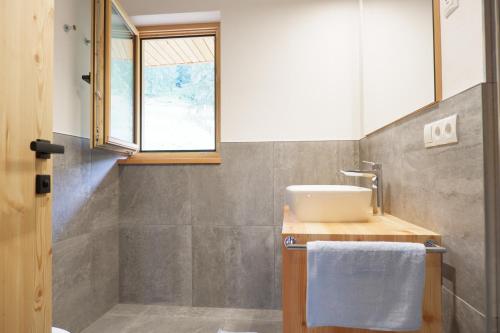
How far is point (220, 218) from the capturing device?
197cm

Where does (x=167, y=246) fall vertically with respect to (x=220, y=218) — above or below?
below

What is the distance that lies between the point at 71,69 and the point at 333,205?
1663 millimetres

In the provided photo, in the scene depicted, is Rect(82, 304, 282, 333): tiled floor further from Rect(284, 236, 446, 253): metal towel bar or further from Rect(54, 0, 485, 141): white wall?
Rect(54, 0, 485, 141): white wall

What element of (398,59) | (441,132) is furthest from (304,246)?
(398,59)

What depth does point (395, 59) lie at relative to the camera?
1414 millimetres

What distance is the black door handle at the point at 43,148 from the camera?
72cm

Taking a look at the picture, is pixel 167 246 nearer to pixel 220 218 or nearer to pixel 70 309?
pixel 220 218

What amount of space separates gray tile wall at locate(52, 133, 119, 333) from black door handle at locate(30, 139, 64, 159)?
2.68ft

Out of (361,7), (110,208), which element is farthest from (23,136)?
(361,7)

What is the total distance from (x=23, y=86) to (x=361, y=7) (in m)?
2.02

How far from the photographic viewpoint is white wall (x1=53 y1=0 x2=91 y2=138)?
4.85 ft

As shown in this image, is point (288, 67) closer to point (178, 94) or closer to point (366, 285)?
point (178, 94)

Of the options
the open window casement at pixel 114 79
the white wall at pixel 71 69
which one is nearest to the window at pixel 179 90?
the open window casement at pixel 114 79

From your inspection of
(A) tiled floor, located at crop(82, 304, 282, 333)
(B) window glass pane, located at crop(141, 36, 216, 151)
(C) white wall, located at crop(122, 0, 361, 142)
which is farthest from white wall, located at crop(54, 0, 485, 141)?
(A) tiled floor, located at crop(82, 304, 282, 333)
